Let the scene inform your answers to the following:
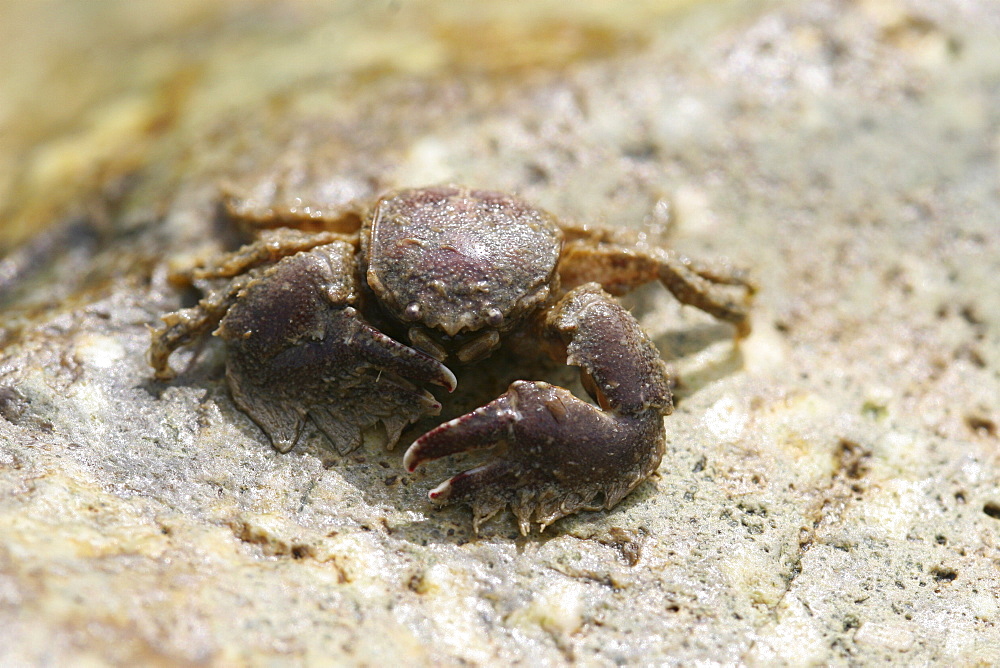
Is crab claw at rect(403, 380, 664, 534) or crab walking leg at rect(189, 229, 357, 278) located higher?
crab walking leg at rect(189, 229, 357, 278)

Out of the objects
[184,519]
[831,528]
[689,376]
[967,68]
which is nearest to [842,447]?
[831,528]

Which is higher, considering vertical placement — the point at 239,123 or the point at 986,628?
the point at 239,123

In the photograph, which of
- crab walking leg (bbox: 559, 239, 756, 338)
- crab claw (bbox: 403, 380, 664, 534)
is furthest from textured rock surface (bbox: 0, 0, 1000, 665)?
crab walking leg (bbox: 559, 239, 756, 338)

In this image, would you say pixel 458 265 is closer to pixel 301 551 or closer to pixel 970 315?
pixel 301 551

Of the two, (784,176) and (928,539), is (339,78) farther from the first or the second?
(928,539)

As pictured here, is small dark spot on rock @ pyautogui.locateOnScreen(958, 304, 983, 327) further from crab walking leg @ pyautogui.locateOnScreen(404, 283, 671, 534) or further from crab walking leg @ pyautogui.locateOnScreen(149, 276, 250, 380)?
crab walking leg @ pyautogui.locateOnScreen(149, 276, 250, 380)

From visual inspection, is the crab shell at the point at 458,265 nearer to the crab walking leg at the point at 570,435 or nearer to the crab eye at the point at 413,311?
the crab eye at the point at 413,311
